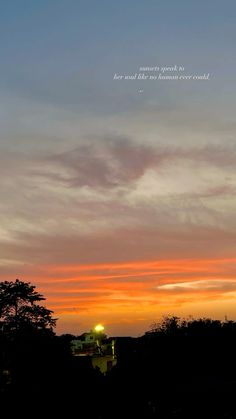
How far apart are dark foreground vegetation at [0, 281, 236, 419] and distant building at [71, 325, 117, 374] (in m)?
14.1

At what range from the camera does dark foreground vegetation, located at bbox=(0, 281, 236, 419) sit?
35.0 metres

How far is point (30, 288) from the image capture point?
185 feet

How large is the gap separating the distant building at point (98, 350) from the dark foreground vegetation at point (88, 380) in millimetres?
14132

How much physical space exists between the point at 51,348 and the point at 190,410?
11428 millimetres

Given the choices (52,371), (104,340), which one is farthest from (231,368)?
(104,340)

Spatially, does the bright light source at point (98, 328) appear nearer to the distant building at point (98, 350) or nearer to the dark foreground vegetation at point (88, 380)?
the distant building at point (98, 350)

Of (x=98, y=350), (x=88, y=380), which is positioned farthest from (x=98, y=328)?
(x=88, y=380)

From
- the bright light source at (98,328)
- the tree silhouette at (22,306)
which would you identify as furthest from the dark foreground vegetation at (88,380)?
the bright light source at (98,328)

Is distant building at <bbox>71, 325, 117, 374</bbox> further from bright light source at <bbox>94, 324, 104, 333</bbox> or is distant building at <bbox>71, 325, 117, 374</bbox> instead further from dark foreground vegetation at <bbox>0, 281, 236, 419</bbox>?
dark foreground vegetation at <bbox>0, 281, 236, 419</bbox>

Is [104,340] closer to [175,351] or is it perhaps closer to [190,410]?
[175,351]

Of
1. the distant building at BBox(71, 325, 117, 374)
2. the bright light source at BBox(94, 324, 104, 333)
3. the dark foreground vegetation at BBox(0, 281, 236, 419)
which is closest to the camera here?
the dark foreground vegetation at BBox(0, 281, 236, 419)

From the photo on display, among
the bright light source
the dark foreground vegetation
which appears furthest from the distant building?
the dark foreground vegetation

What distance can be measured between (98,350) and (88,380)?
4327 centimetres

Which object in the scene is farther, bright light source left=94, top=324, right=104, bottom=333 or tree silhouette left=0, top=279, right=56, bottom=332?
bright light source left=94, top=324, right=104, bottom=333
